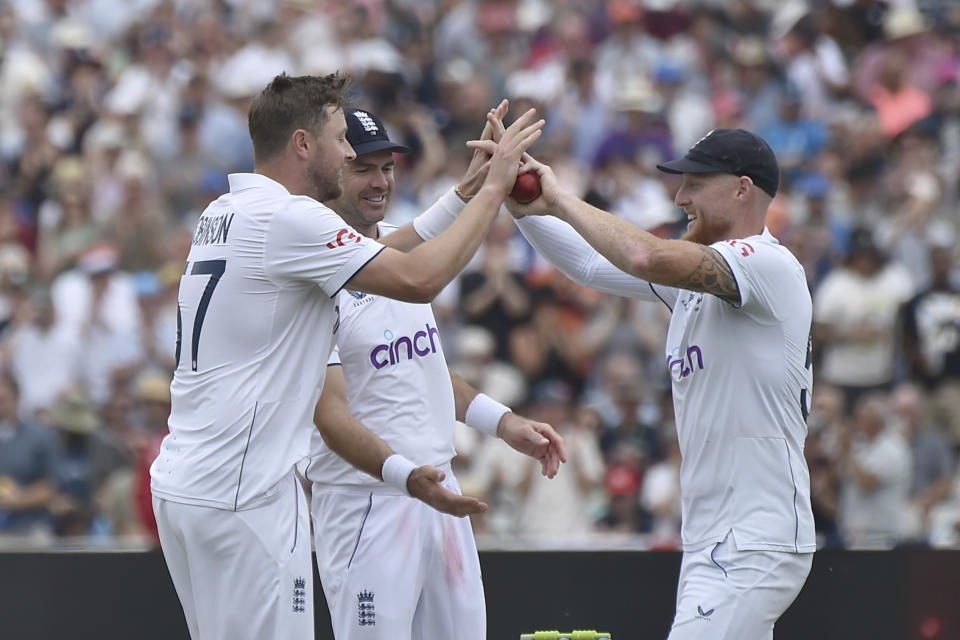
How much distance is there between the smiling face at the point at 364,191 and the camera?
20.7ft

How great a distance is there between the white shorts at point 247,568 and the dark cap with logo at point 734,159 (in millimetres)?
1941

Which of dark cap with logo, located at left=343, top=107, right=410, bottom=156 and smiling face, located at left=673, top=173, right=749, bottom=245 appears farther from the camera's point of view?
dark cap with logo, located at left=343, top=107, right=410, bottom=156

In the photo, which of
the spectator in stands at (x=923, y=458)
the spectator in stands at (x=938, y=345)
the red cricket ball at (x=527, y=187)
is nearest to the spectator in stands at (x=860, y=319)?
the spectator in stands at (x=938, y=345)

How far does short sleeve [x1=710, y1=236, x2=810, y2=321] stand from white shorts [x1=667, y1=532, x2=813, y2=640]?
831 millimetres

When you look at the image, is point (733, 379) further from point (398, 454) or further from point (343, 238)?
point (343, 238)

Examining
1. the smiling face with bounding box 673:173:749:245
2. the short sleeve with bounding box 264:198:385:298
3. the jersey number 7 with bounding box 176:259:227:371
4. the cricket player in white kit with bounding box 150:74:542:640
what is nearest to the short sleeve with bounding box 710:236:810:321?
the smiling face with bounding box 673:173:749:245

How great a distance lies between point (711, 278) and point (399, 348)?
4.62 ft

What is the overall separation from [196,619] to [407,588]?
99 centimetres

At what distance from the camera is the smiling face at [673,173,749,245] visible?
19.1 feet

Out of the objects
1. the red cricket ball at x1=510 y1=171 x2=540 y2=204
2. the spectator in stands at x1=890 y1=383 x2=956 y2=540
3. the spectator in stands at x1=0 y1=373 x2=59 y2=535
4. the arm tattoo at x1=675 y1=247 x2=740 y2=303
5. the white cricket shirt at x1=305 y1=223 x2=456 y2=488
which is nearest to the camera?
the arm tattoo at x1=675 y1=247 x2=740 y2=303

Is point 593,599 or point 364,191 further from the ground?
point 364,191

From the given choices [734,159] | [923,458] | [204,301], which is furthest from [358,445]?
[923,458]

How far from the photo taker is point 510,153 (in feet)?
18.8

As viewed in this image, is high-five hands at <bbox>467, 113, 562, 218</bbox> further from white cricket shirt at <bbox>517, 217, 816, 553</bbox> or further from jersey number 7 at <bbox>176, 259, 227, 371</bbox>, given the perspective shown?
jersey number 7 at <bbox>176, 259, 227, 371</bbox>
